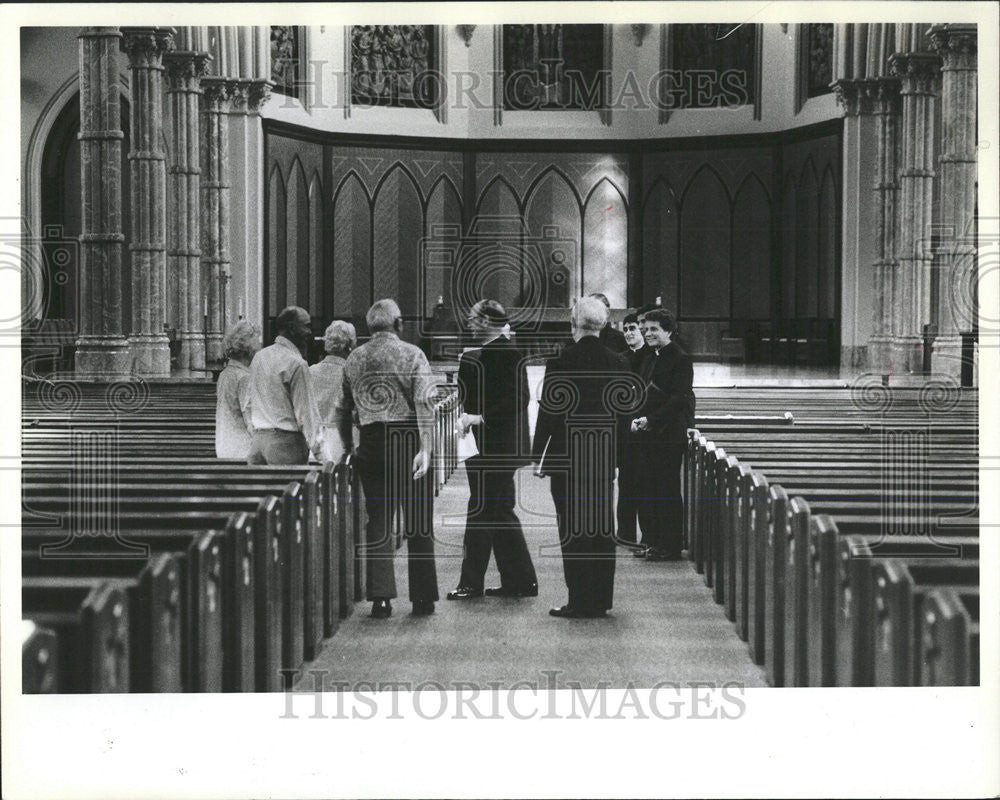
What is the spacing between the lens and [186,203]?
13.2 m

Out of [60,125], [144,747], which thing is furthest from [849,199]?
[144,747]

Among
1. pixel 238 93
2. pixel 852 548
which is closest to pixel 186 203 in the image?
pixel 238 93

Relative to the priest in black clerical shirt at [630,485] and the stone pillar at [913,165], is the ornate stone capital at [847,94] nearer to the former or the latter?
the stone pillar at [913,165]

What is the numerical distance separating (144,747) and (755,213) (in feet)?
54.5

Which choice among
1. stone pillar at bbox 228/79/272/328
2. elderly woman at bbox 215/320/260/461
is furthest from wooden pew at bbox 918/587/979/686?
stone pillar at bbox 228/79/272/328

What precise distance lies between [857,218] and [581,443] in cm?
1228

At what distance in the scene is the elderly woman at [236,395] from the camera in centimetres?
538

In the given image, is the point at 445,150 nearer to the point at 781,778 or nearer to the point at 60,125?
the point at 60,125

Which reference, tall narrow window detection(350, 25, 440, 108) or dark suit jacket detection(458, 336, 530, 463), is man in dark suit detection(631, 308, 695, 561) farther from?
tall narrow window detection(350, 25, 440, 108)

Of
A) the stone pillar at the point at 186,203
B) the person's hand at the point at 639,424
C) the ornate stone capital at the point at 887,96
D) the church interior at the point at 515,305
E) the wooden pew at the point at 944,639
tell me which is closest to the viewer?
the wooden pew at the point at 944,639

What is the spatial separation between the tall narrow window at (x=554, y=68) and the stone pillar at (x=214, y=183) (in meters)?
4.87

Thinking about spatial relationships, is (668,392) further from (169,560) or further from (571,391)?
(169,560)

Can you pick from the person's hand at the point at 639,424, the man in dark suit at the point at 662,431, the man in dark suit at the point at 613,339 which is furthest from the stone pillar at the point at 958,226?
the man in dark suit at the point at 613,339

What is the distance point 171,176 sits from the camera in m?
13.1
